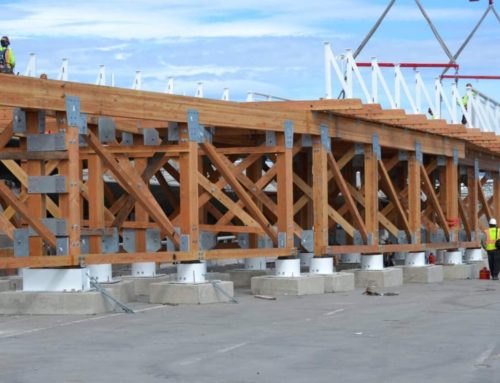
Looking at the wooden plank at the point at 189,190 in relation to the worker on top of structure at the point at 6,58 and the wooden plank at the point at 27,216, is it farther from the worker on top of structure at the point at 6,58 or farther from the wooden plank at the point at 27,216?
the worker on top of structure at the point at 6,58

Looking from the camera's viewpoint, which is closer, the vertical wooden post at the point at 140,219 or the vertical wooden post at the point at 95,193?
the vertical wooden post at the point at 95,193

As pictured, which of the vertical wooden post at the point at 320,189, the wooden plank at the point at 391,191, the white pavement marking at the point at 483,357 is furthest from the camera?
the wooden plank at the point at 391,191

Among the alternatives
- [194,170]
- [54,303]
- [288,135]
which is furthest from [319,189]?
[54,303]

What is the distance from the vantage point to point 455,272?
30.0 metres

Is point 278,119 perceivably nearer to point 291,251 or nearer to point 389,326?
point 291,251

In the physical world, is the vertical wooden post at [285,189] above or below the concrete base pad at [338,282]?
above

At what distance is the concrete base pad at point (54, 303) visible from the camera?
16.8 metres

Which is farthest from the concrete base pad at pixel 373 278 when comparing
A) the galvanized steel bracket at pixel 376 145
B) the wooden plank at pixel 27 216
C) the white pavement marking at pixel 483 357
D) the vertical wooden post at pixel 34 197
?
the white pavement marking at pixel 483 357

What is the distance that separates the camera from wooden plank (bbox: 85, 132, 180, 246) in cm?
1783

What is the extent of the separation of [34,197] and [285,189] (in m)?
6.01

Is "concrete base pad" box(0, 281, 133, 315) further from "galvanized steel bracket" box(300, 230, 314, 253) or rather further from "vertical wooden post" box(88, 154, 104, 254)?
"galvanized steel bracket" box(300, 230, 314, 253)

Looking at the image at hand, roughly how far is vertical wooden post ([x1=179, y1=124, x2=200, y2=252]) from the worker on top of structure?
13.6 feet

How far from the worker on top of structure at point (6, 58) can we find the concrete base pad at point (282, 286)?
592cm

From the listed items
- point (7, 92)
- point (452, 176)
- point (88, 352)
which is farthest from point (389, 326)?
point (452, 176)
